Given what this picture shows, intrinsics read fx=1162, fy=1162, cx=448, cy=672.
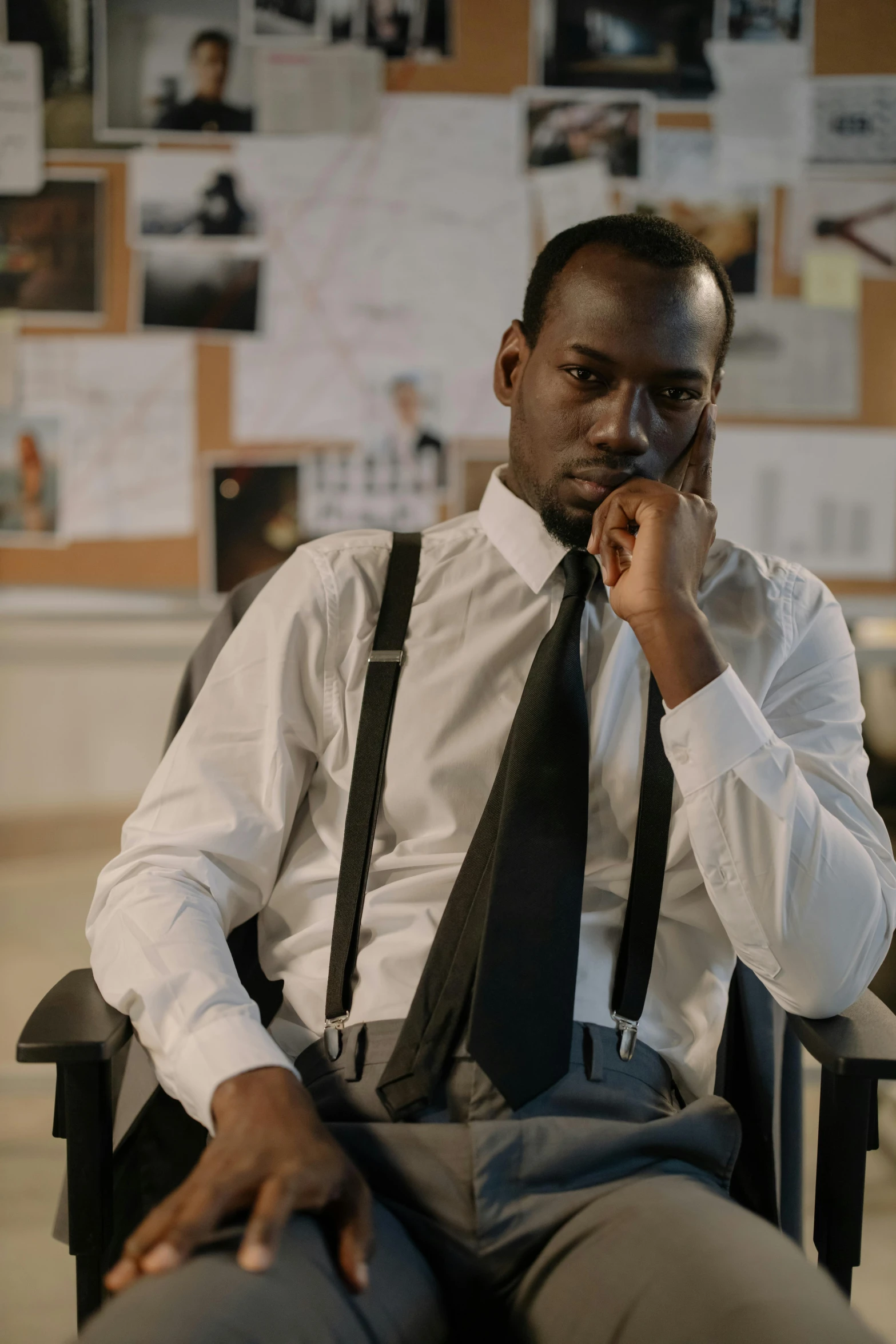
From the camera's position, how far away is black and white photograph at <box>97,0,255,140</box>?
1.94 metres

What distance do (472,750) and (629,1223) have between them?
0.47 meters

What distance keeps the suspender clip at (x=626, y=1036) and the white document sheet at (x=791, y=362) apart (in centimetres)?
127

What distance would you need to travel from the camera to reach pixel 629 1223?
0.96m

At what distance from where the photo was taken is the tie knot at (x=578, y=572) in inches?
Answer: 49.4

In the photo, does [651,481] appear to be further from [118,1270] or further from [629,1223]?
[118,1270]

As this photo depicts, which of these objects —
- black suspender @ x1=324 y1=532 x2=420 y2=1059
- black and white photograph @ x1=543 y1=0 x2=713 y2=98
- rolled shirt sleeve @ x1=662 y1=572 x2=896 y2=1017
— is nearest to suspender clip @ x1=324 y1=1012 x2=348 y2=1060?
black suspender @ x1=324 y1=532 x2=420 y2=1059

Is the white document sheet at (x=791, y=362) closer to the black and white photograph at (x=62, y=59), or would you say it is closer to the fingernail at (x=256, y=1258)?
the black and white photograph at (x=62, y=59)

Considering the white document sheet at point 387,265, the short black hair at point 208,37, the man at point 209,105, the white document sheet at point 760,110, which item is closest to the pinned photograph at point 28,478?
the white document sheet at point 387,265

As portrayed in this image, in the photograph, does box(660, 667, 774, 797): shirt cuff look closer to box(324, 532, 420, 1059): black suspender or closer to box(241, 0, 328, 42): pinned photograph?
box(324, 532, 420, 1059): black suspender

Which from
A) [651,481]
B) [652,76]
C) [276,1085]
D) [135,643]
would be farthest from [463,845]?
[652,76]

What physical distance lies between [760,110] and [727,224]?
201mm

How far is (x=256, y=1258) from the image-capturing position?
2.72 ft

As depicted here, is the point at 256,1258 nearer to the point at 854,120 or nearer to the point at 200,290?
the point at 200,290

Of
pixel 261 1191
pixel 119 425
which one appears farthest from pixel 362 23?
pixel 261 1191
